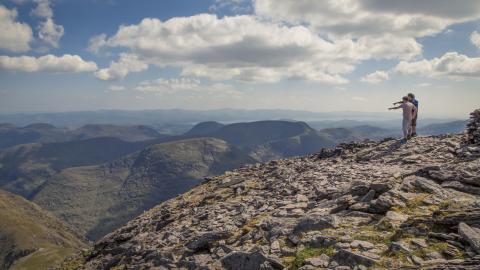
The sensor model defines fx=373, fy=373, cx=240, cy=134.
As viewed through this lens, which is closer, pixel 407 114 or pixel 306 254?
pixel 306 254

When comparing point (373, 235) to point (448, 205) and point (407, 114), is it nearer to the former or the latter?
point (448, 205)

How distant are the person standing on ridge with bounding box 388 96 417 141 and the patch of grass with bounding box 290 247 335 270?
24.8 metres

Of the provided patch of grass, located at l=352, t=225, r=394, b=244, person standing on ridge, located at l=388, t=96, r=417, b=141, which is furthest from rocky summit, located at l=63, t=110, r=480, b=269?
person standing on ridge, located at l=388, t=96, r=417, b=141

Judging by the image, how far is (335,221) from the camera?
1738 centimetres

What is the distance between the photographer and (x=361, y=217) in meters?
17.5

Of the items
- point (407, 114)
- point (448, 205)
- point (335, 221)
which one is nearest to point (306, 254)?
point (335, 221)

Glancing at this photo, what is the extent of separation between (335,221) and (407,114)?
22351mm

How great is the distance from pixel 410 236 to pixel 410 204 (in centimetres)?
333

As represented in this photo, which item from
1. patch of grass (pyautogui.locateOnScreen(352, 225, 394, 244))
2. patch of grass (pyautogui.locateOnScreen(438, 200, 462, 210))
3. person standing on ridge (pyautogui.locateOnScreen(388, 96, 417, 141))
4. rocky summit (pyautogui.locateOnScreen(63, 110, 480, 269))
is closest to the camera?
rocky summit (pyautogui.locateOnScreen(63, 110, 480, 269))

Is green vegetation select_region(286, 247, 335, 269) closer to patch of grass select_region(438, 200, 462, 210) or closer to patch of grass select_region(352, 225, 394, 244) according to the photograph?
patch of grass select_region(352, 225, 394, 244)

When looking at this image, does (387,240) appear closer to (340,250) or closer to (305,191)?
(340,250)

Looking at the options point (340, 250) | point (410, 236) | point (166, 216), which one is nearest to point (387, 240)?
point (410, 236)

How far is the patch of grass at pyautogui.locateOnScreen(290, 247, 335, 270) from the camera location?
1482cm

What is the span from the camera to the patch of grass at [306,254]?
1482 cm
